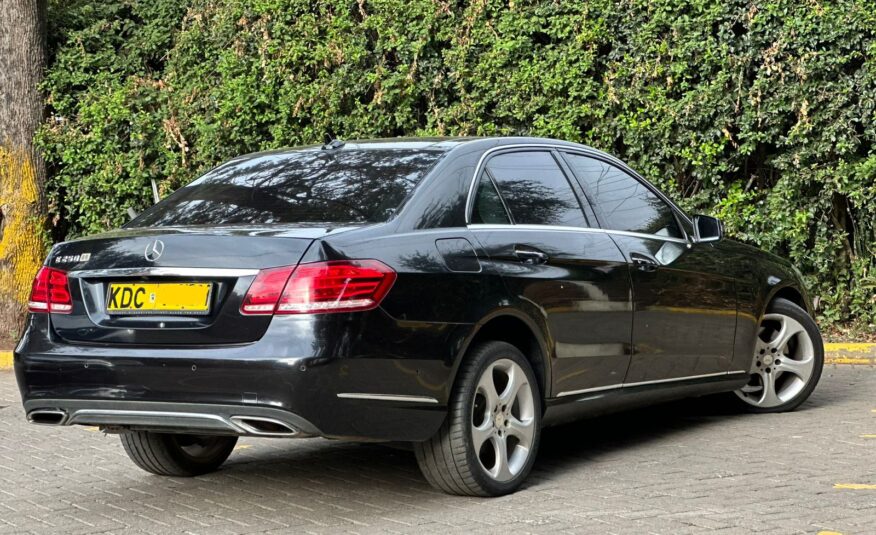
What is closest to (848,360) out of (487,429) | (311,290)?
(487,429)

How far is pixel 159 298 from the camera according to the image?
5449mm

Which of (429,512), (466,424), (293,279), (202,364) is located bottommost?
(429,512)

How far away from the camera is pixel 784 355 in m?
8.35

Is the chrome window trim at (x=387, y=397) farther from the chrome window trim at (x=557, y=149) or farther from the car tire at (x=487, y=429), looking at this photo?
the chrome window trim at (x=557, y=149)

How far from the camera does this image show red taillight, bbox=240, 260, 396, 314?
5.23m

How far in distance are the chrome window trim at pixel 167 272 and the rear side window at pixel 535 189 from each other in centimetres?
155

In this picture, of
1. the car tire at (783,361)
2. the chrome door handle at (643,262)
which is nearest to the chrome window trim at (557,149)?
the chrome door handle at (643,262)

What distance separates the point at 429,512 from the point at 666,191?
7.22 m

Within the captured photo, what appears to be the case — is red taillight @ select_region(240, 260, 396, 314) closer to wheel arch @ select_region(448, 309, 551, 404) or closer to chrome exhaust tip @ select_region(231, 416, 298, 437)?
chrome exhaust tip @ select_region(231, 416, 298, 437)

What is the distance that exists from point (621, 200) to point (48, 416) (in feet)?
10.5

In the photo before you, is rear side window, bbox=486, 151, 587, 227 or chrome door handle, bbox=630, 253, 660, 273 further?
chrome door handle, bbox=630, 253, 660, 273

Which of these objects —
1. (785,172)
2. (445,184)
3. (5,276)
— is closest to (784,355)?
(445,184)

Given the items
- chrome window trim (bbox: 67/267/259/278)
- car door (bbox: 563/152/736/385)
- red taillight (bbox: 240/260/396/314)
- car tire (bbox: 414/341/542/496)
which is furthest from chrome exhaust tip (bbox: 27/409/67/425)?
car door (bbox: 563/152/736/385)

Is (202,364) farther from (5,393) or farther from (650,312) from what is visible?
(5,393)
